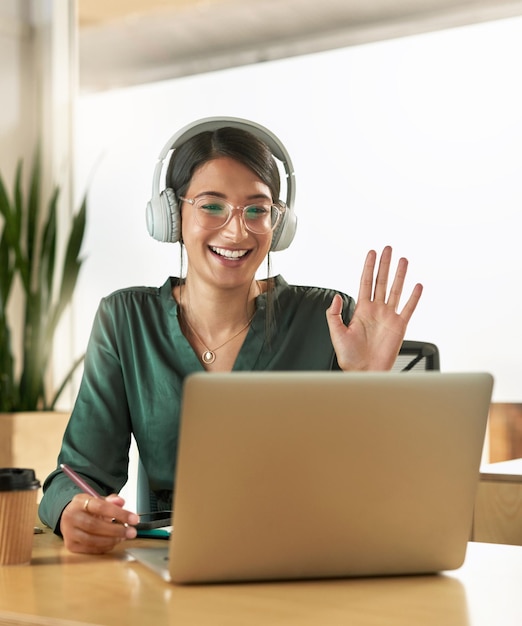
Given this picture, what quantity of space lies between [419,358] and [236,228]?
0.96 metres

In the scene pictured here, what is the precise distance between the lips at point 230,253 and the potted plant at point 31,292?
244 cm

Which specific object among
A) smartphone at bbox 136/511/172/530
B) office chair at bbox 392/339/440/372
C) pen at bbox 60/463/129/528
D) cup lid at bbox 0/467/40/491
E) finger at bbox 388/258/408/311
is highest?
finger at bbox 388/258/408/311

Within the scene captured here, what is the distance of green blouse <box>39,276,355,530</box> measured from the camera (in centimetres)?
173

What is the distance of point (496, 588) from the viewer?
1.12 meters

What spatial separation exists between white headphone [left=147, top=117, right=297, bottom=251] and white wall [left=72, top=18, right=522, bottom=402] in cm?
201

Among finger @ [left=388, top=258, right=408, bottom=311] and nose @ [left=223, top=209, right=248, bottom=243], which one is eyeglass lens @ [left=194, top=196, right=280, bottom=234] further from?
finger @ [left=388, top=258, right=408, bottom=311]

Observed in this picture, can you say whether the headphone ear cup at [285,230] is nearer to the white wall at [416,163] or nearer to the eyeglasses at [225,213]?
the eyeglasses at [225,213]

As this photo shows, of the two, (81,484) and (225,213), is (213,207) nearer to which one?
(225,213)

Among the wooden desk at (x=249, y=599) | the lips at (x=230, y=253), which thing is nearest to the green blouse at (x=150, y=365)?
the lips at (x=230, y=253)

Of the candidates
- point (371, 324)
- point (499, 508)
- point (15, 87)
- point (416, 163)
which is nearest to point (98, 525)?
point (371, 324)

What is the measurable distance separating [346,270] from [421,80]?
86cm

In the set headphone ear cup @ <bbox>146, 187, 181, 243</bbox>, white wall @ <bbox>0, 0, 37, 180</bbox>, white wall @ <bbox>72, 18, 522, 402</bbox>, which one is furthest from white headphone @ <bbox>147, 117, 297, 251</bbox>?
white wall @ <bbox>0, 0, 37, 180</bbox>

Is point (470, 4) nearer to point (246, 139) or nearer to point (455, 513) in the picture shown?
point (246, 139)

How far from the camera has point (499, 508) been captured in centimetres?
230
